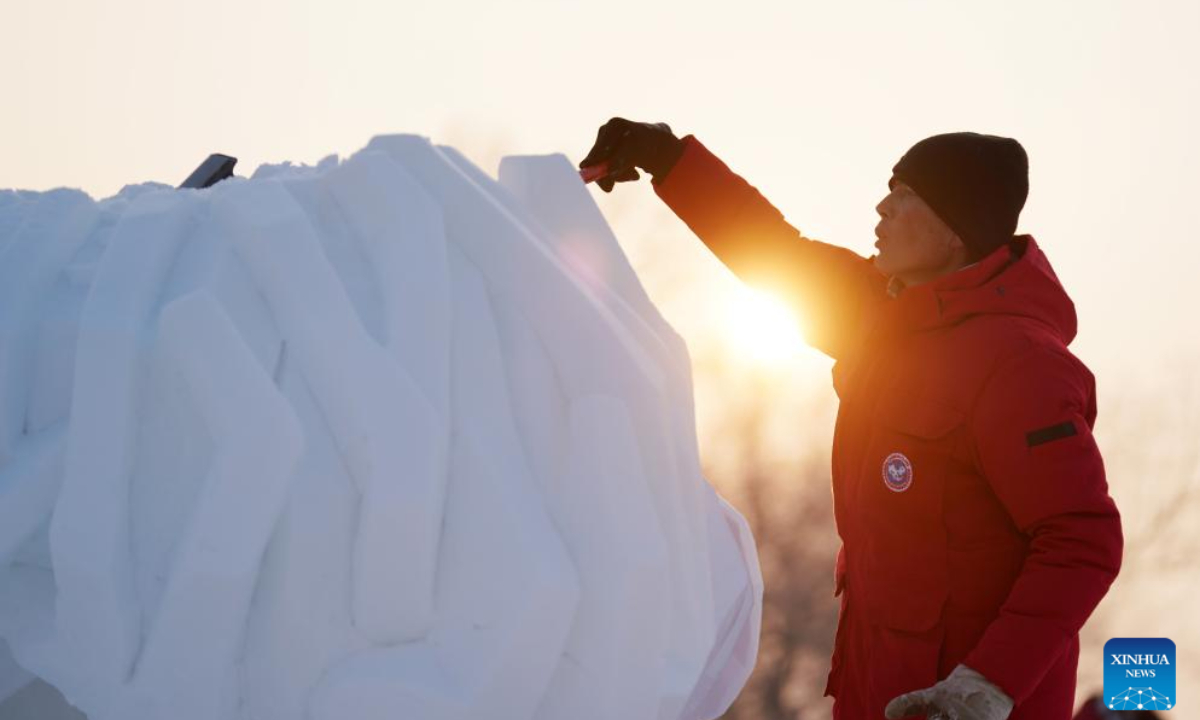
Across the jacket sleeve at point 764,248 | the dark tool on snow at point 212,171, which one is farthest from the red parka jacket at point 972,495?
the dark tool on snow at point 212,171

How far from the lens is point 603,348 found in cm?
288

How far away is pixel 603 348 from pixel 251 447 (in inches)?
30.6

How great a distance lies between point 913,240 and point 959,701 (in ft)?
4.30

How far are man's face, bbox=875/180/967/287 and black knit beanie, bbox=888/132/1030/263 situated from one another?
4 centimetres

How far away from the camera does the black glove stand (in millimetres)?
4273

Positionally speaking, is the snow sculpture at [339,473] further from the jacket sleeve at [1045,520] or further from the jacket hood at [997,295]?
the jacket hood at [997,295]

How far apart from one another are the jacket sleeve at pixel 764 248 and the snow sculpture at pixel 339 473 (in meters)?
1.62

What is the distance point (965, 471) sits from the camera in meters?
3.62

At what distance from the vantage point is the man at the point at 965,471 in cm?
336

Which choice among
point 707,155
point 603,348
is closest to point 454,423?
point 603,348

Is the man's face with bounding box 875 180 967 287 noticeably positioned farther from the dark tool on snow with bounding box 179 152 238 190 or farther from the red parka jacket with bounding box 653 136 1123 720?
the dark tool on snow with bounding box 179 152 238 190

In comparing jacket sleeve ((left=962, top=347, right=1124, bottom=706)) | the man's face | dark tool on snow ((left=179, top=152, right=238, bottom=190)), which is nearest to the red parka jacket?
jacket sleeve ((left=962, top=347, right=1124, bottom=706))

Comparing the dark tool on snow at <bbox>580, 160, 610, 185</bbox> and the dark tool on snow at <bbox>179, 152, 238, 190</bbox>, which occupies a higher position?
the dark tool on snow at <bbox>580, 160, 610, 185</bbox>

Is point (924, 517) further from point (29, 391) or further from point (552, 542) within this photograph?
point (29, 391)
